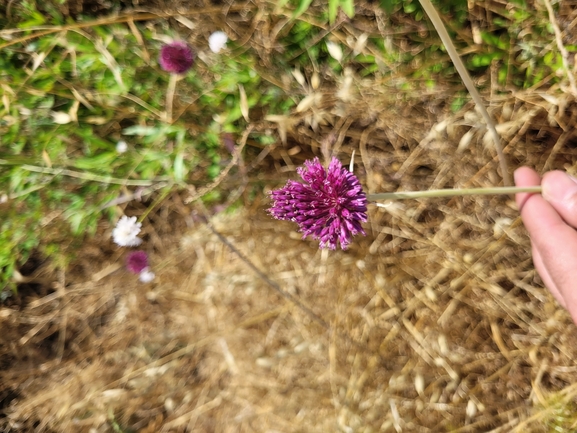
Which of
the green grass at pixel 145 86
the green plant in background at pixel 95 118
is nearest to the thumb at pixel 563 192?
the green grass at pixel 145 86

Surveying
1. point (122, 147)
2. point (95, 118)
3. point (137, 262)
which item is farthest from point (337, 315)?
point (95, 118)

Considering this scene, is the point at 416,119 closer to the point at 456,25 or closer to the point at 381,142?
the point at 381,142

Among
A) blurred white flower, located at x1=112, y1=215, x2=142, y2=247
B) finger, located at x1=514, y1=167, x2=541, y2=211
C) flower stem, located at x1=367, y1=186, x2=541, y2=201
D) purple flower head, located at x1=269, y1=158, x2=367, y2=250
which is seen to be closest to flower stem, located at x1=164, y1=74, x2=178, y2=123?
blurred white flower, located at x1=112, y1=215, x2=142, y2=247

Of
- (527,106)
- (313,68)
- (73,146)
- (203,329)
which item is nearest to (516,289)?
(527,106)

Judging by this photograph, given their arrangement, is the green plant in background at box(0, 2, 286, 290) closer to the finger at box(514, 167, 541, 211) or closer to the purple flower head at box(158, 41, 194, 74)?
the purple flower head at box(158, 41, 194, 74)

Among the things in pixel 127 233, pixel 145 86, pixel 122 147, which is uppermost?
pixel 145 86

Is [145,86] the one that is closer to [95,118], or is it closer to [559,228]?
[95,118]
